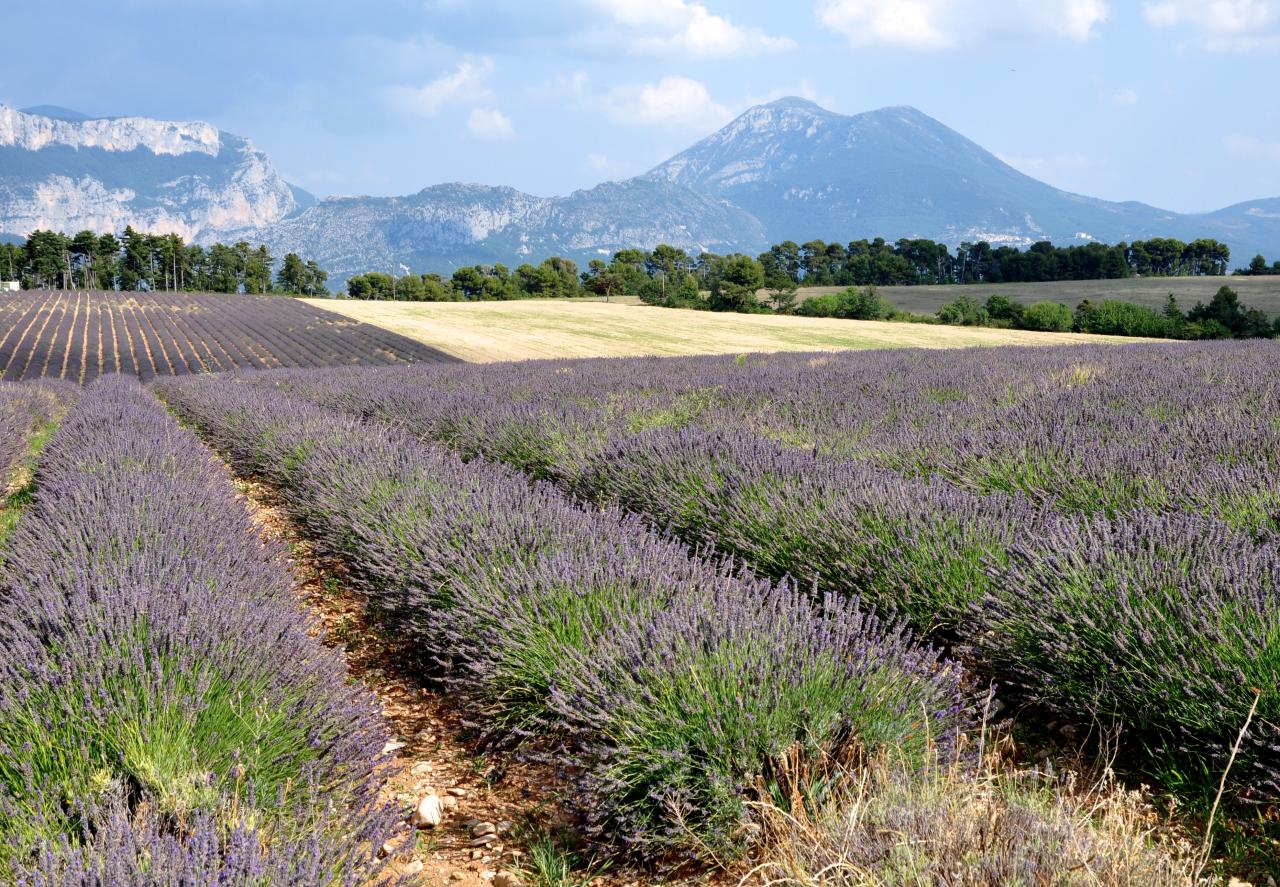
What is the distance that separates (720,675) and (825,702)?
25 centimetres

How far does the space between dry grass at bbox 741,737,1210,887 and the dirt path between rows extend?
310 mm

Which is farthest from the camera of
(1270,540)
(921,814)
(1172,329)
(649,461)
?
(1172,329)

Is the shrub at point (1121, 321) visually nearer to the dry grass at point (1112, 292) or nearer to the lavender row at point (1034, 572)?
the dry grass at point (1112, 292)

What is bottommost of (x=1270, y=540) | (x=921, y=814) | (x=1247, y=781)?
(x=1247, y=781)

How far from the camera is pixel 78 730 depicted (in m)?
1.78

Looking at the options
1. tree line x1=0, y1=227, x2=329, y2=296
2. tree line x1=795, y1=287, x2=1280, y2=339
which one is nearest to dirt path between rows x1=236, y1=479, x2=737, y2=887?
tree line x1=795, y1=287, x2=1280, y2=339

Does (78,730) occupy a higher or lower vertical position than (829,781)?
higher

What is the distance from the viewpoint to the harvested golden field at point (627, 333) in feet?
85.4

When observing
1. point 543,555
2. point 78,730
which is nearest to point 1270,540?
point 543,555

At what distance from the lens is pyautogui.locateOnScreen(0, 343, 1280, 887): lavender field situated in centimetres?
153

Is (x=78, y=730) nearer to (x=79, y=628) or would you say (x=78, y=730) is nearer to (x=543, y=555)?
(x=79, y=628)

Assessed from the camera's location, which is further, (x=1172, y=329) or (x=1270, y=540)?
(x=1172, y=329)

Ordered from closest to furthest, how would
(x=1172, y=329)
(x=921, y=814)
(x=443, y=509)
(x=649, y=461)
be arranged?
1. (x=921, y=814)
2. (x=443, y=509)
3. (x=649, y=461)
4. (x=1172, y=329)

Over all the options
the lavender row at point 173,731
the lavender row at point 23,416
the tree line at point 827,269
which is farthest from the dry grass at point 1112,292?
the lavender row at point 173,731
